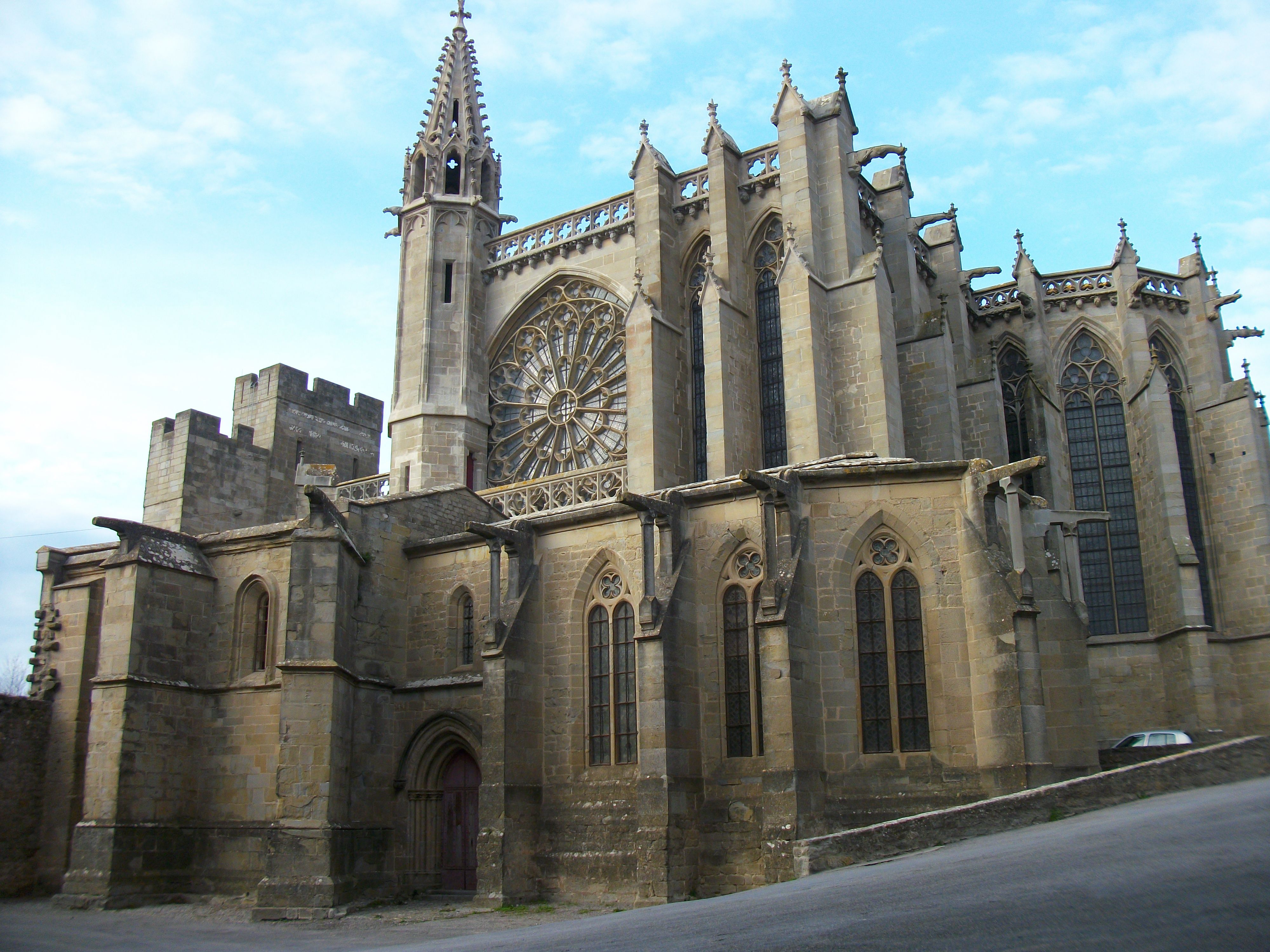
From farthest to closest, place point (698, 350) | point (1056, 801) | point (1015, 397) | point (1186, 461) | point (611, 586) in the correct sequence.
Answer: point (1015, 397) → point (1186, 461) → point (698, 350) → point (611, 586) → point (1056, 801)

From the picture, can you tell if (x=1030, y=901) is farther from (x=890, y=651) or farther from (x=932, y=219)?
(x=932, y=219)

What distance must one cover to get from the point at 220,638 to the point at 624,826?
890 centimetres

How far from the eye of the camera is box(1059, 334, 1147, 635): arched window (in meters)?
26.1

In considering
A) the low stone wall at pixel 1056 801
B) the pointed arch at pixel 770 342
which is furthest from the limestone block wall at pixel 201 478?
the low stone wall at pixel 1056 801

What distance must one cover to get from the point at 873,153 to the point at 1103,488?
9.90m

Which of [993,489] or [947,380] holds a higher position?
[947,380]

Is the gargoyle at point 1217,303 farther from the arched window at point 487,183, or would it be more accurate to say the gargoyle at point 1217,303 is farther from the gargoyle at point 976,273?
the arched window at point 487,183

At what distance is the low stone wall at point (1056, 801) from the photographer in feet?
38.5

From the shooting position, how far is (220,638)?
21.5 meters

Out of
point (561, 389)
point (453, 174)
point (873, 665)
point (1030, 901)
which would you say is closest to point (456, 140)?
point (453, 174)

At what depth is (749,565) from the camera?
1795 cm

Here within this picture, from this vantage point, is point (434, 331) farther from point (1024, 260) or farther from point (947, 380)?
point (1024, 260)

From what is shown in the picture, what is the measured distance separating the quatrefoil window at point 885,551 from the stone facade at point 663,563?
48mm

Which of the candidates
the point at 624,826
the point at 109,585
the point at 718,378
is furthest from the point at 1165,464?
the point at 109,585
